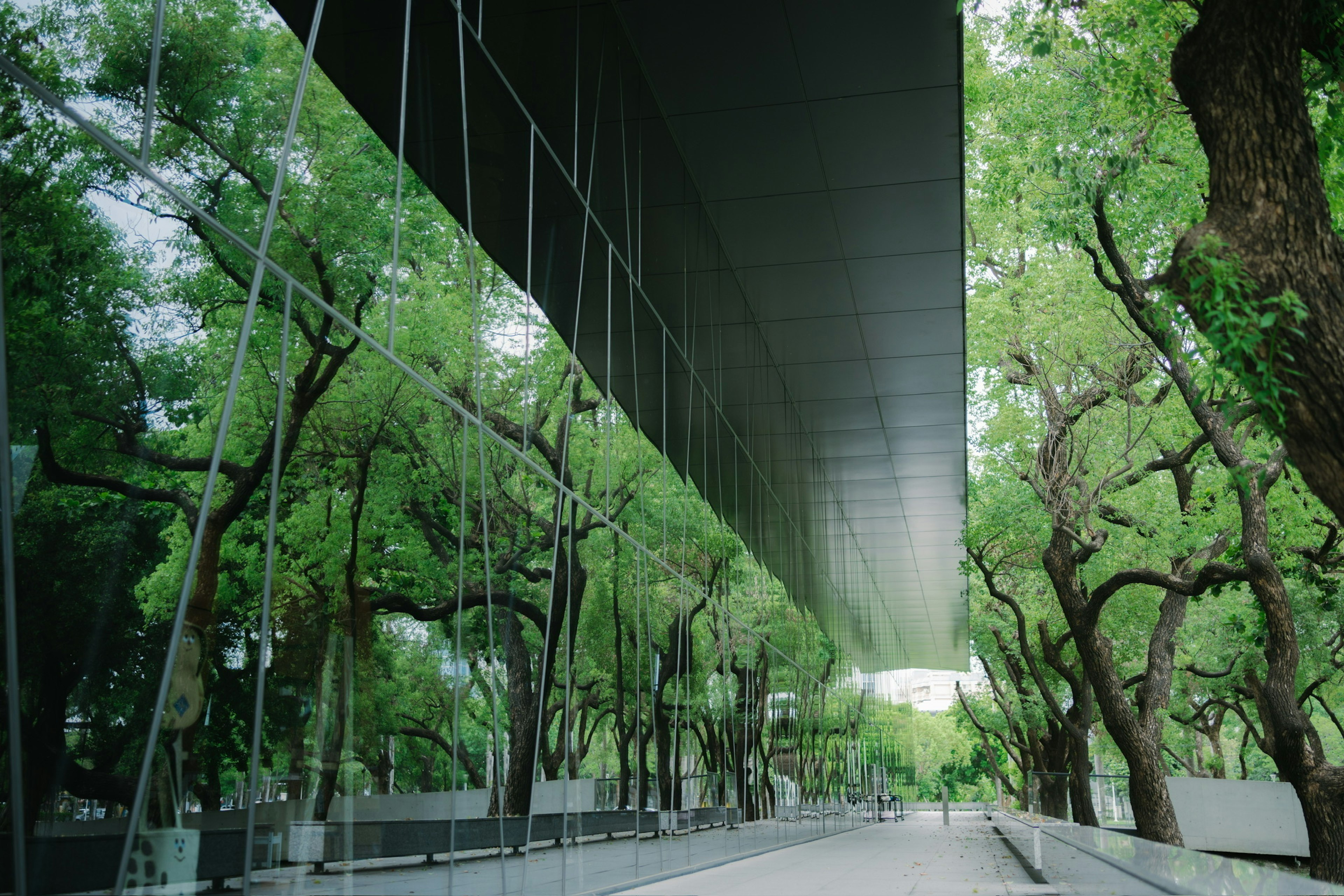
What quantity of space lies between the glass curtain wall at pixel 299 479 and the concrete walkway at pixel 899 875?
3.47 feet

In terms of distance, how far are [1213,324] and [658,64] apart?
6170 millimetres

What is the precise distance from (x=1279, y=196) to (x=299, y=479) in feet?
16.7

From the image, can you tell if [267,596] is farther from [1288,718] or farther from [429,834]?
[1288,718]

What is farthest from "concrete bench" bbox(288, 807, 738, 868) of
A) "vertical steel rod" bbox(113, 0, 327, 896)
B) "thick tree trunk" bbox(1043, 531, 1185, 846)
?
"thick tree trunk" bbox(1043, 531, 1185, 846)

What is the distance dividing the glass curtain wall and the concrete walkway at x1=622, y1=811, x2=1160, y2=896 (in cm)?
106

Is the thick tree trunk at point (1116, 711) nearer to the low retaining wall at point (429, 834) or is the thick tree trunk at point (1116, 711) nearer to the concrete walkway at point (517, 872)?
the concrete walkway at point (517, 872)

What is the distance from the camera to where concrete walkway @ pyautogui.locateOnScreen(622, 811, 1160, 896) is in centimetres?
966

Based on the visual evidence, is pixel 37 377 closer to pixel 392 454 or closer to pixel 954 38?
pixel 392 454

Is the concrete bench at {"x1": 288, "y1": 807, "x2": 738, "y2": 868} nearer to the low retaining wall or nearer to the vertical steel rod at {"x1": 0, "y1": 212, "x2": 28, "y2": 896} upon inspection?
the low retaining wall

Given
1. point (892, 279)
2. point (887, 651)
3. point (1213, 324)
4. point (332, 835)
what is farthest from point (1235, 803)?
point (332, 835)

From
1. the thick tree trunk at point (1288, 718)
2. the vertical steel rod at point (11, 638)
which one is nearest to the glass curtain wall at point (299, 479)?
the vertical steel rod at point (11, 638)

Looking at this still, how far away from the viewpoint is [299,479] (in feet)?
16.7

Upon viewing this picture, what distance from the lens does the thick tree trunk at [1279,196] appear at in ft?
17.1

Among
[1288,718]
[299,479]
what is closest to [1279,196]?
[299,479]
